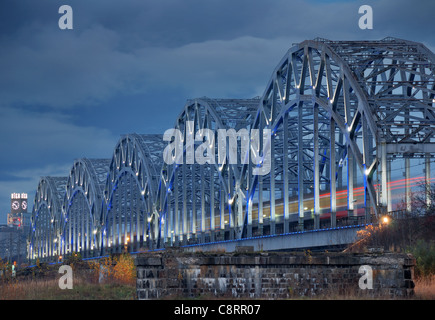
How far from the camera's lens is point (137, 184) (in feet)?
474

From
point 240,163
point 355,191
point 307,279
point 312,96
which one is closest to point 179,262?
point 307,279

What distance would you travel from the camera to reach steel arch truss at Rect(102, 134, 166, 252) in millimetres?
134875

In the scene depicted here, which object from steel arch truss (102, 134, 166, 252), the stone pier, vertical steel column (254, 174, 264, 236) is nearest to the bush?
the stone pier

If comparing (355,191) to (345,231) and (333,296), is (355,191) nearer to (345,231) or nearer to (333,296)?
(345,231)

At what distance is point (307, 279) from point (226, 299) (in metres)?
3.85

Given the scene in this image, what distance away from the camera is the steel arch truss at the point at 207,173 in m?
97.6

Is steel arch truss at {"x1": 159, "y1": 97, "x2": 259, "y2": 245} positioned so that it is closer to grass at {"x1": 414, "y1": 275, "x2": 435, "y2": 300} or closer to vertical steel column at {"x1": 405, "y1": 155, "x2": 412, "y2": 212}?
vertical steel column at {"x1": 405, "y1": 155, "x2": 412, "y2": 212}

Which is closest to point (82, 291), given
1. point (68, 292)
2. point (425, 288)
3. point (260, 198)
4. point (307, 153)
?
point (68, 292)

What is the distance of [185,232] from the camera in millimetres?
115188

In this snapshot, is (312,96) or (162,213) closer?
(312,96)

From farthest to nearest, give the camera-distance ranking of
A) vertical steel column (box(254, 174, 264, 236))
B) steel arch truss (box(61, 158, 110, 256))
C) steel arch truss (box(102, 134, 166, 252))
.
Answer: steel arch truss (box(61, 158, 110, 256)) < steel arch truss (box(102, 134, 166, 252)) < vertical steel column (box(254, 174, 264, 236))

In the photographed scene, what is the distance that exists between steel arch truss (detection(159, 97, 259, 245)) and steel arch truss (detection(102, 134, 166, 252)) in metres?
6.04

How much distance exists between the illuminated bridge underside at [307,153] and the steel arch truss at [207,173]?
0.20 m

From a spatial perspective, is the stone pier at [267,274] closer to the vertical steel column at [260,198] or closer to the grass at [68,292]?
→ the grass at [68,292]
